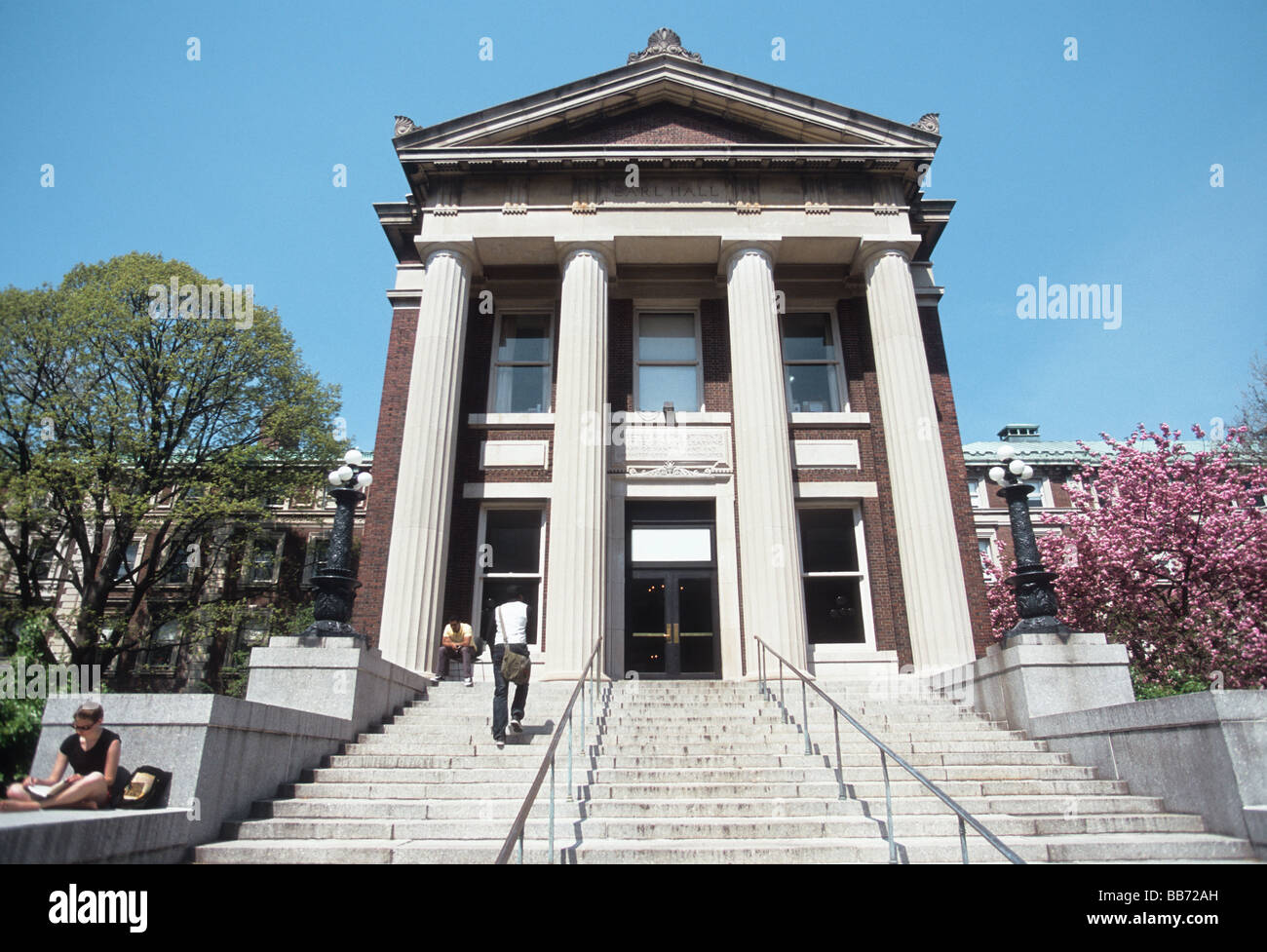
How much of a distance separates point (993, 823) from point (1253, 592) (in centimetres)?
1823

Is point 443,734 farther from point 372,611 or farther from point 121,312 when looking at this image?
point 121,312

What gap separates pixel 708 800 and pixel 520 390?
12258 mm

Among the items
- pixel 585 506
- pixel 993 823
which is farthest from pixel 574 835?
pixel 585 506

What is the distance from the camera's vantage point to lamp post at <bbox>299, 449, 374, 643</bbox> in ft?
34.2

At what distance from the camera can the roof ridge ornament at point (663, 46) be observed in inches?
744

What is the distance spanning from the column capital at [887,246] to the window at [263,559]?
84.3ft

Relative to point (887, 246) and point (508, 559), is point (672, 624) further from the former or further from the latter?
point (887, 246)

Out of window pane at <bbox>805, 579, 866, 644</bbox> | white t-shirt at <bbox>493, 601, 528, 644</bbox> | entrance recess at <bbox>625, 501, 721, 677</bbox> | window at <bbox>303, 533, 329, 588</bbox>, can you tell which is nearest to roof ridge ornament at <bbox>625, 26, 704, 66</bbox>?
entrance recess at <bbox>625, 501, 721, 677</bbox>

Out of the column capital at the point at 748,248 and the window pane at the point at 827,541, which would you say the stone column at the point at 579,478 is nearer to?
the column capital at the point at 748,248

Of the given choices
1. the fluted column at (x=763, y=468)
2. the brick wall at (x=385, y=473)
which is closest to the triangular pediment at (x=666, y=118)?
the fluted column at (x=763, y=468)

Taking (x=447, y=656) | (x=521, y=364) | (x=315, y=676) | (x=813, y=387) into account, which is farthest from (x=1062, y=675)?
(x=521, y=364)

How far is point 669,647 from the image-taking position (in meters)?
15.7

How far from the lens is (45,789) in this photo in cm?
587
